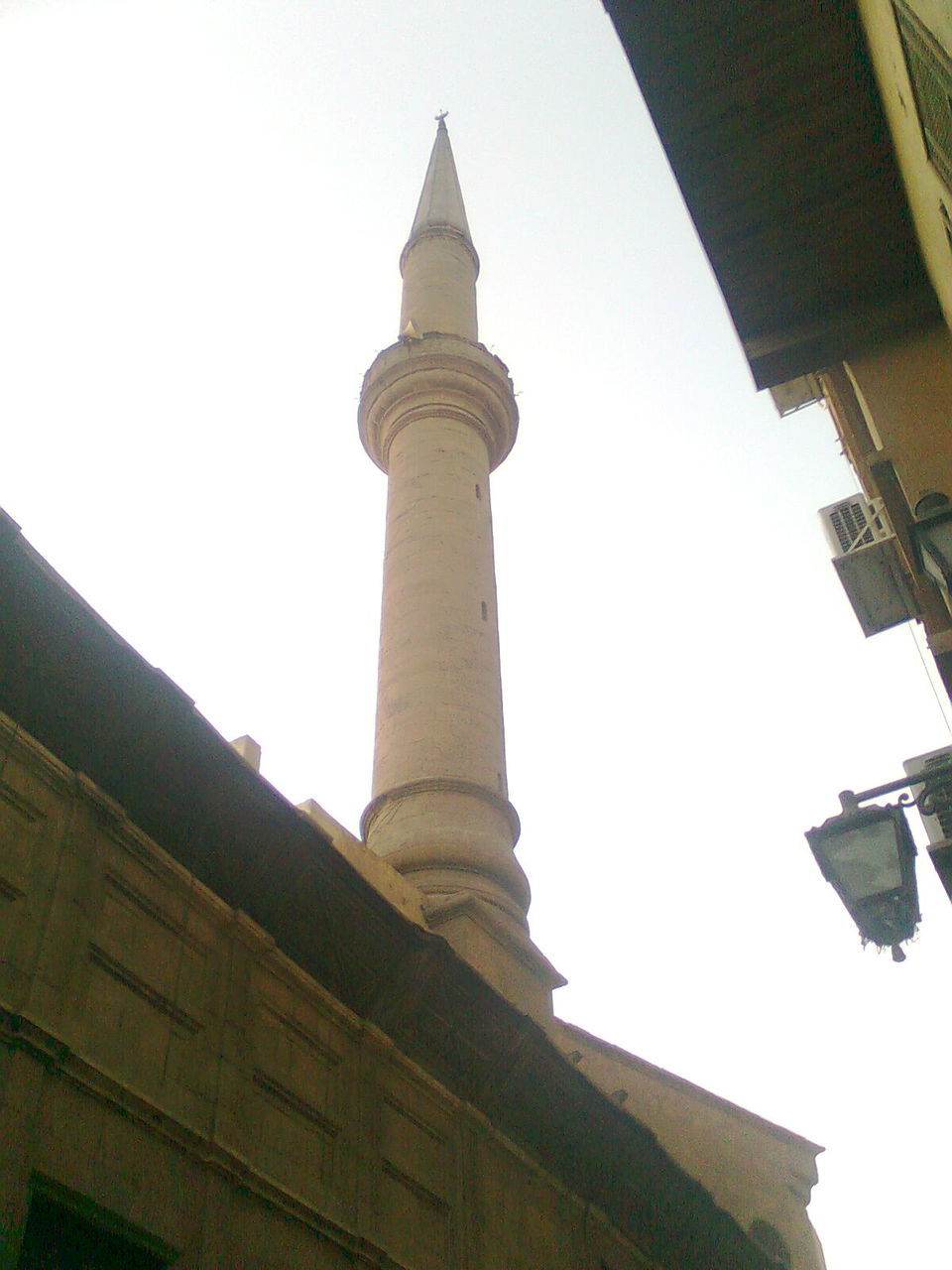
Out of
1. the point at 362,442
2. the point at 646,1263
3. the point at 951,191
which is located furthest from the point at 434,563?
the point at 951,191

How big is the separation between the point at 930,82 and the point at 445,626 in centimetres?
1081

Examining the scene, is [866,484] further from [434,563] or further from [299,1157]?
[434,563]

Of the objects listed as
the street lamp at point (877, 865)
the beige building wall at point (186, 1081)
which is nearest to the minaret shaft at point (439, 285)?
the beige building wall at point (186, 1081)

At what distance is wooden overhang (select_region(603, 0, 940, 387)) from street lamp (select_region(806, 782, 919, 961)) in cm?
437

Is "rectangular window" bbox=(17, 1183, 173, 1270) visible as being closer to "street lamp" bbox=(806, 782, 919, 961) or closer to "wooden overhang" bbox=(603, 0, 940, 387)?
"street lamp" bbox=(806, 782, 919, 961)

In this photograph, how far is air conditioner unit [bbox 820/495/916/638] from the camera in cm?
778

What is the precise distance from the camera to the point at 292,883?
8570mm

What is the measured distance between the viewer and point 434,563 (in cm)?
1612

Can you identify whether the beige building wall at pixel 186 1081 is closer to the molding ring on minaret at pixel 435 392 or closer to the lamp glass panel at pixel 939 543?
the lamp glass panel at pixel 939 543

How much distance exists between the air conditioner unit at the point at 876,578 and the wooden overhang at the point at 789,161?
1211mm

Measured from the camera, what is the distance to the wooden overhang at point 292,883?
7.35 meters

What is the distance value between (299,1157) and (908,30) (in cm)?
672

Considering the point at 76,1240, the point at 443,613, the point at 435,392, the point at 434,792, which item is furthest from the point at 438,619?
the point at 76,1240

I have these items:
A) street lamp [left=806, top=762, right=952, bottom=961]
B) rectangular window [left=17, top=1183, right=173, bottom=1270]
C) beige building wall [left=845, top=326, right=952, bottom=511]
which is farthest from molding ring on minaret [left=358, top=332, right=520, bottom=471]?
street lamp [left=806, top=762, right=952, bottom=961]
